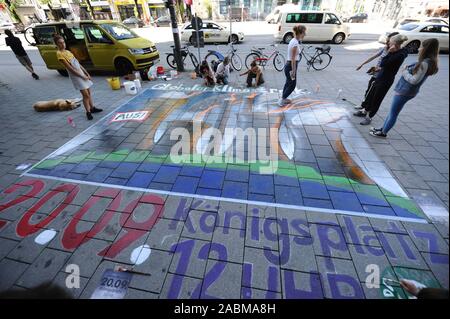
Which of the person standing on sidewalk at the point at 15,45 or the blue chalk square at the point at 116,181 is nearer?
the blue chalk square at the point at 116,181

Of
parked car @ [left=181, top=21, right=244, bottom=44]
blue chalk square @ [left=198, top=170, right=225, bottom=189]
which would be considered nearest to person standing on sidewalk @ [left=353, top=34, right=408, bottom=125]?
blue chalk square @ [left=198, top=170, right=225, bottom=189]

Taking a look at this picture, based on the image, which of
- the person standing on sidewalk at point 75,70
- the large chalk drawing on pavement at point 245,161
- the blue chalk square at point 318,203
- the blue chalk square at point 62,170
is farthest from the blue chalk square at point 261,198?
the person standing on sidewalk at point 75,70

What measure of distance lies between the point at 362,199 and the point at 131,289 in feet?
11.2

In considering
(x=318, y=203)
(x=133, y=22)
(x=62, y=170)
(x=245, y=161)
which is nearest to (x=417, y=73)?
(x=318, y=203)

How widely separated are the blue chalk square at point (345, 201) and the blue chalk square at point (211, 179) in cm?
181

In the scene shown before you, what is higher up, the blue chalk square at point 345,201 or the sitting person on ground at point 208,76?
the sitting person on ground at point 208,76

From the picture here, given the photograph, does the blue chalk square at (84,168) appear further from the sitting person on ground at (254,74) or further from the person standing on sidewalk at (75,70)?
the sitting person on ground at (254,74)

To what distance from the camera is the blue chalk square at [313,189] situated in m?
3.34

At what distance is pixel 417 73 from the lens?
3783mm

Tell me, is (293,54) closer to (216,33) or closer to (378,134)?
(378,134)

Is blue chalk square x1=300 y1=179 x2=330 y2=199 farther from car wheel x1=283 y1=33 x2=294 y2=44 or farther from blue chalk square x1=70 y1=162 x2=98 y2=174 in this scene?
car wheel x1=283 y1=33 x2=294 y2=44

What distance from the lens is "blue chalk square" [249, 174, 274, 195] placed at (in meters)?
3.43
